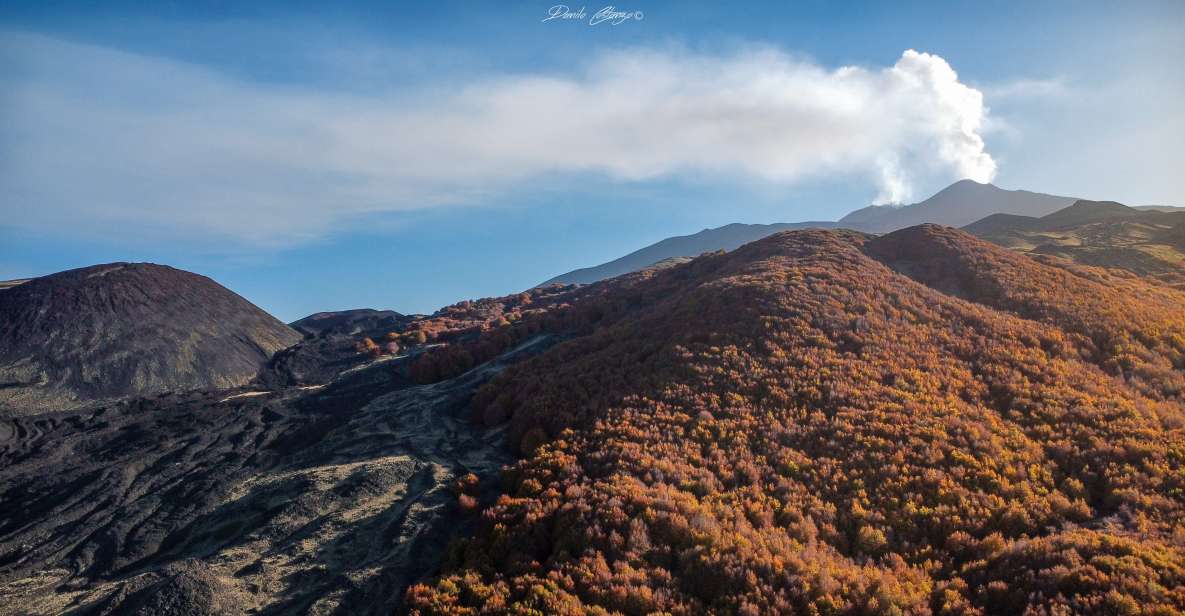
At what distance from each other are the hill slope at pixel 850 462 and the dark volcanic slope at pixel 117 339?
37415 millimetres

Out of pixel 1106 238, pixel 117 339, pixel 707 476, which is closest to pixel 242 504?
pixel 707 476

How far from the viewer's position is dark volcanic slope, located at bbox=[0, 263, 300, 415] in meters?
40.0

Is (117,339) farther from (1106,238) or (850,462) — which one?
(1106,238)

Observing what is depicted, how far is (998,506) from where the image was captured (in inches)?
431

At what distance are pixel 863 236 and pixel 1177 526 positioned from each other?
3387cm

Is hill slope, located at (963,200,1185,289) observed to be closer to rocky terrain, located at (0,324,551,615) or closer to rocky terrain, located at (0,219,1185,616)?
rocky terrain, located at (0,219,1185,616)

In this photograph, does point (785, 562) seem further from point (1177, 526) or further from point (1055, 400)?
point (1055, 400)

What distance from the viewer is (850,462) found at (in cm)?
1312

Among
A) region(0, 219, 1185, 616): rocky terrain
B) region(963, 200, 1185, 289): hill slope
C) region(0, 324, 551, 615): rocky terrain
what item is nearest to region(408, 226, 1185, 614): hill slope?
region(0, 219, 1185, 616): rocky terrain

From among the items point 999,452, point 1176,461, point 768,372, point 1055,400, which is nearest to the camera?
point 1176,461

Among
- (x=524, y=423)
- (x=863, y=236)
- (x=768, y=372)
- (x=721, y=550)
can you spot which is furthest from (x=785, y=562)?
(x=863, y=236)

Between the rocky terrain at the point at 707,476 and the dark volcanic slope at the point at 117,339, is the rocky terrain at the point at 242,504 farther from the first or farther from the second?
the dark volcanic slope at the point at 117,339

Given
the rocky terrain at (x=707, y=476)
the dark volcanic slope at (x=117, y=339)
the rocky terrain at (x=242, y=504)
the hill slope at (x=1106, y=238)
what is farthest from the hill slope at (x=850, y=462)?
the dark volcanic slope at (x=117, y=339)

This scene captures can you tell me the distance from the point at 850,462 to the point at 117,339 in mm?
59561
